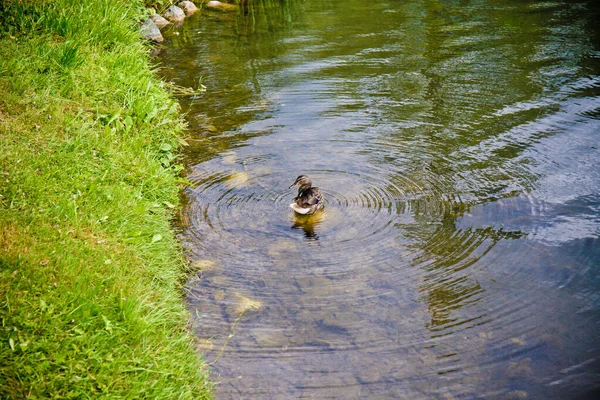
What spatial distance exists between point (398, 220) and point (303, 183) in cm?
136

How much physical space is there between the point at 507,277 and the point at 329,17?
13268mm

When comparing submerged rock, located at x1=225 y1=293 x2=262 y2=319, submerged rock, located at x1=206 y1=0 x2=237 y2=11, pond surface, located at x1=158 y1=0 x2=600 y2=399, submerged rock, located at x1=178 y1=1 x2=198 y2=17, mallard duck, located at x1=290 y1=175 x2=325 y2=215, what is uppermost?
submerged rock, located at x1=178 y1=1 x2=198 y2=17

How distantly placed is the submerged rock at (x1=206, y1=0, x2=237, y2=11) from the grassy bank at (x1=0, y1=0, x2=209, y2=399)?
389 inches

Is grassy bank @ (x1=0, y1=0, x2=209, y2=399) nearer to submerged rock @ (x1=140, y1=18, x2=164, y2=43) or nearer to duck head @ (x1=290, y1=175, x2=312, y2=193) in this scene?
duck head @ (x1=290, y1=175, x2=312, y2=193)

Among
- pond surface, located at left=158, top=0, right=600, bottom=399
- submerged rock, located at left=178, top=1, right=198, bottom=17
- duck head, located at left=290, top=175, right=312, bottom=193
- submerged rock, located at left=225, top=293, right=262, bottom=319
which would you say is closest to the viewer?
pond surface, located at left=158, top=0, right=600, bottom=399

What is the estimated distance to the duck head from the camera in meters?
7.96

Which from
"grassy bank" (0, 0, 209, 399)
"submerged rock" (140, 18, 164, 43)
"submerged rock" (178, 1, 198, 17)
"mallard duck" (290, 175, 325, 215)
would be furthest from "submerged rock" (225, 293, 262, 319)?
"submerged rock" (178, 1, 198, 17)

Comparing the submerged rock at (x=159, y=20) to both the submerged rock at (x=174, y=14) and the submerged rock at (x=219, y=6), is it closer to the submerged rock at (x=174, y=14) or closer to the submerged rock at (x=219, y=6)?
the submerged rock at (x=174, y=14)

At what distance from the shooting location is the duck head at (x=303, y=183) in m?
7.96

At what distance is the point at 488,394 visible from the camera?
489 cm

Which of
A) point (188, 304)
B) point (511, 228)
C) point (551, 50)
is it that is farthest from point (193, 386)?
point (551, 50)

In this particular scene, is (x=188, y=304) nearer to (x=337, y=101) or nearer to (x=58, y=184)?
(x=58, y=184)

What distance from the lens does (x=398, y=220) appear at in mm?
7508

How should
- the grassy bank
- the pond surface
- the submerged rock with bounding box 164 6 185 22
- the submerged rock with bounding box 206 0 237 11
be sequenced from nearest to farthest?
1. the grassy bank
2. the pond surface
3. the submerged rock with bounding box 164 6 185 22
4. the submerged rock with bounding box 206 0 237 11
